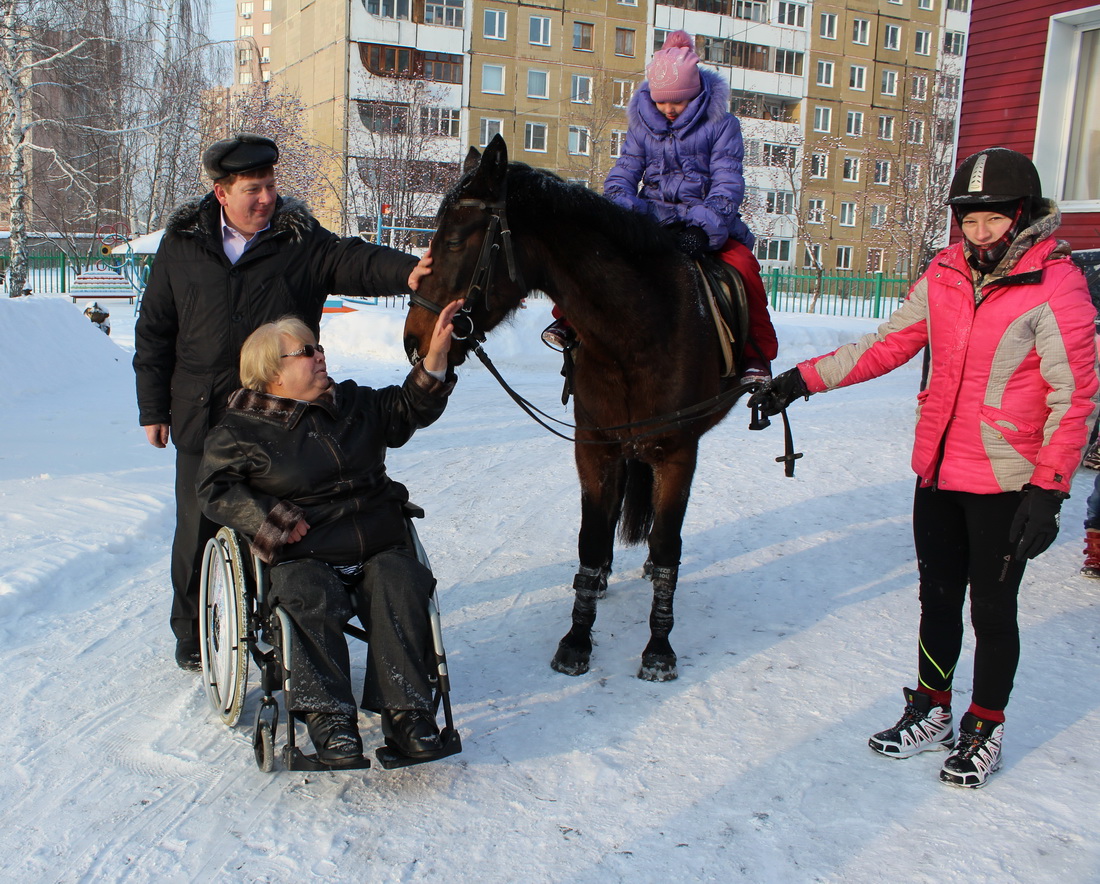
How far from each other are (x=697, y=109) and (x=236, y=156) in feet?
7.26

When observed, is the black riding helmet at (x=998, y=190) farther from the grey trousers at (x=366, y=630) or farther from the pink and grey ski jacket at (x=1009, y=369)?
the grey trousers at (x=366, y=630)

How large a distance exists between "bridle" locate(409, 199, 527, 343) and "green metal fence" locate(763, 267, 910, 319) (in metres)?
25.3

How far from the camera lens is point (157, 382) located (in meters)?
3.60

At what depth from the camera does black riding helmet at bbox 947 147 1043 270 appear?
9.30ft

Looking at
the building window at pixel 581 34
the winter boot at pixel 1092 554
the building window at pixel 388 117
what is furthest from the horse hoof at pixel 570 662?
the building window at pixel 581 34

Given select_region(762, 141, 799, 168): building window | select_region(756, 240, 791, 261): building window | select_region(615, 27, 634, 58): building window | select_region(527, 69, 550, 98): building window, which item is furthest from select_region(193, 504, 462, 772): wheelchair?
select_region(615, 27, 634, 58): building window

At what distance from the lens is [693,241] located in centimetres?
427

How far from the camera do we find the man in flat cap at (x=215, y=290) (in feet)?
11.4

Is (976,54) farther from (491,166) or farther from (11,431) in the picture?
(11,431)

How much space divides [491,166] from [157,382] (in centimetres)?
161

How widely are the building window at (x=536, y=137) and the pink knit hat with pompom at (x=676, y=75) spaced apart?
44.8 m

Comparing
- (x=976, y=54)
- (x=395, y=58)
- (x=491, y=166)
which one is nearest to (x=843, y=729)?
(x=491, y=166)

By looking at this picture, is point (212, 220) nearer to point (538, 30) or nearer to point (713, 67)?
point (713, 67)

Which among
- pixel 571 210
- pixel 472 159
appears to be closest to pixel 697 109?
pixel 571 210
